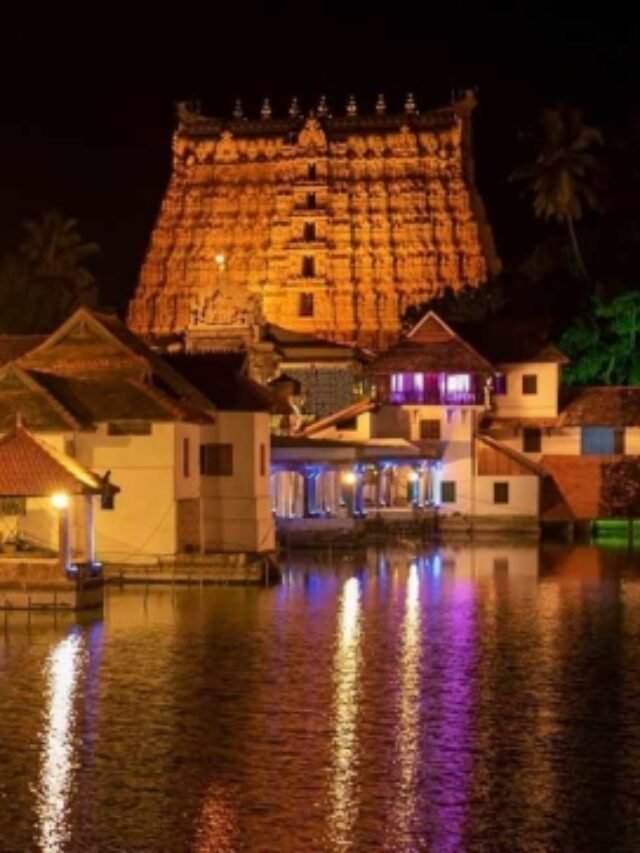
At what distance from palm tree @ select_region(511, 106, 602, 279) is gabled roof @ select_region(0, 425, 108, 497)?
1968 inches

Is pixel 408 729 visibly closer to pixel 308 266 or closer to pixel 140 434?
pixel 140 434

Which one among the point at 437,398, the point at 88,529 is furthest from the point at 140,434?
the point at 437,398

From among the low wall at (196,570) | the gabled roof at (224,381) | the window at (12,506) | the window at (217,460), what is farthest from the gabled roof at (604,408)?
the window at (12,506)

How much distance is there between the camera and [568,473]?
81500 millimetres

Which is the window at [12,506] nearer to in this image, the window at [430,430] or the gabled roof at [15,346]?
the gabled roof at [15,346]

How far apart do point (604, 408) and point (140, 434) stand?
33433 mm

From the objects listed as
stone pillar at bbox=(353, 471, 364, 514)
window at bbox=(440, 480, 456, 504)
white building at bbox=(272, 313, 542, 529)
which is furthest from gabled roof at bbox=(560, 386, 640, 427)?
stone pillar at bbox=(353, 471, 364, 514)

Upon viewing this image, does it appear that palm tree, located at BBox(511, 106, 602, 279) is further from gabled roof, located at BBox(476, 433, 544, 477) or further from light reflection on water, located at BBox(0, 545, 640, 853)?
light reflection on water, located at BBox(0, 545, 640, 853)

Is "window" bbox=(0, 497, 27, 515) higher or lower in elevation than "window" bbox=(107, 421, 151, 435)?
lower

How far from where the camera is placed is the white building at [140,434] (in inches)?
2018

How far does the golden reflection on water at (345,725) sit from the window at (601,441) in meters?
35.1

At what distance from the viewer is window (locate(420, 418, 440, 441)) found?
7988 cm

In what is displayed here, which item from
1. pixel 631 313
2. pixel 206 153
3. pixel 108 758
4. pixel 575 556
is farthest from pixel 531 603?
pixel 206 153

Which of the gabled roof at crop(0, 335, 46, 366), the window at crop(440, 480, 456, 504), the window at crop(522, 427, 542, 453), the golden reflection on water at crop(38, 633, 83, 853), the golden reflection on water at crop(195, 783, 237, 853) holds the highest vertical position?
the gabled roof at crop(0, 335, 46, 366)
